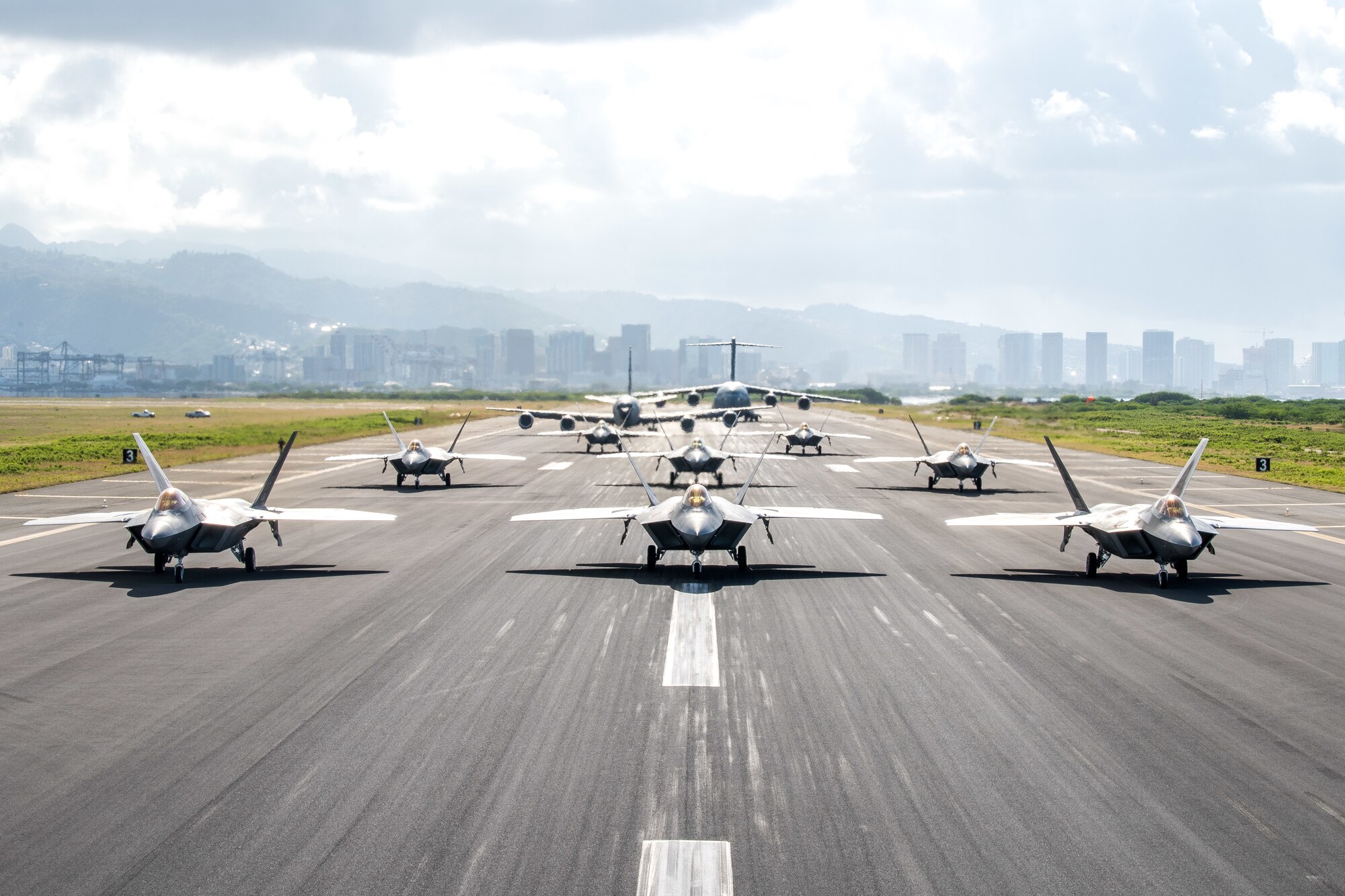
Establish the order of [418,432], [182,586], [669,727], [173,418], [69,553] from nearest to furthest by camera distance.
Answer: [669,727] → [182,586] → [69,553] → [418,432] → [173,418]

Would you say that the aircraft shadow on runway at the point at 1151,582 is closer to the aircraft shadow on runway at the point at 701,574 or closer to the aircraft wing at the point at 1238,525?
the aircraft wing at the point at 1238,525

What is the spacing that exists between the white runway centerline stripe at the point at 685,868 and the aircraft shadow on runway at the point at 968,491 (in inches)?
1395

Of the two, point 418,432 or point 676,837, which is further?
point 418,432

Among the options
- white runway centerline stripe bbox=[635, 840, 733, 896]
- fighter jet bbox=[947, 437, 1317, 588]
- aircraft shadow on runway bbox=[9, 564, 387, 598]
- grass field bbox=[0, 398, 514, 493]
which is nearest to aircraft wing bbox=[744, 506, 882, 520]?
fighter jet bbox=[947, 437, 1317, 588]

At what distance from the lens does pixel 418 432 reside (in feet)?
295

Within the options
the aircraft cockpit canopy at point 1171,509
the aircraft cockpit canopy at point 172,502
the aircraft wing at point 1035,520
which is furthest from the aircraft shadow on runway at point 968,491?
the aircraft cockpit canopy at point 172,502

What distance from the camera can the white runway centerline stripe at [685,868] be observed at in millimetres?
8812

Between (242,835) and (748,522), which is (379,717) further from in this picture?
(748,522)

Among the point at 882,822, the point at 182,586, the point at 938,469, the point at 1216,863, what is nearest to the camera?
the point at 1216,863

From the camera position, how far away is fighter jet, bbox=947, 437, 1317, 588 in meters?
22.3

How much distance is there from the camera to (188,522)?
23078mm

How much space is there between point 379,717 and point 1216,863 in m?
9.99

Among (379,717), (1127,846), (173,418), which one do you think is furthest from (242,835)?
(173,418)

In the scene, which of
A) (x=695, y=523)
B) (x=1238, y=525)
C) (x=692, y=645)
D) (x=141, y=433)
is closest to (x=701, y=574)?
(x=695, y=523)
